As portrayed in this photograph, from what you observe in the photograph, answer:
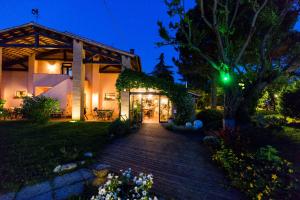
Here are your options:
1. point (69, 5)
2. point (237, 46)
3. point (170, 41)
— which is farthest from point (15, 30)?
point (69, 5)

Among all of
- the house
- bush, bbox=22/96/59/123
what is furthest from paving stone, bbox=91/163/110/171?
bush, bbox=22/96/59/123

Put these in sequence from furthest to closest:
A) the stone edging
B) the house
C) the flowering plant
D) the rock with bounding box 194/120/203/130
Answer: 1. the house
2. the rock with bounding box 194/120/203/130
3. the stone edging
4. the flowering plant

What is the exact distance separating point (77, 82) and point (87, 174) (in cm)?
1074

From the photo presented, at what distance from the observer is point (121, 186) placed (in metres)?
4.41

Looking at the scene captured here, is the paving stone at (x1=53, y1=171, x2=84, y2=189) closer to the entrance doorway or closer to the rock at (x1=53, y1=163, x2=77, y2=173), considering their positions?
the rock at (x1=53, y1=163, x2=77, y2=173)

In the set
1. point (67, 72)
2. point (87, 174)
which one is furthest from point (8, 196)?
point (67, 72)

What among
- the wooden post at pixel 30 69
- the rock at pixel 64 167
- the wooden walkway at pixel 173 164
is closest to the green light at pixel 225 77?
the wooden walkway at pixel 173 164

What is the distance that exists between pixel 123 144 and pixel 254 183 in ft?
17.1

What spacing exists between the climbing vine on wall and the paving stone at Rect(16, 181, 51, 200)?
865 centimetres

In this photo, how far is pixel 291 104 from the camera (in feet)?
40.6

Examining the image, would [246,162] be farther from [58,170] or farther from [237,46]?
[237,46]

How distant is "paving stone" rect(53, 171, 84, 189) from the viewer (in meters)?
5.30

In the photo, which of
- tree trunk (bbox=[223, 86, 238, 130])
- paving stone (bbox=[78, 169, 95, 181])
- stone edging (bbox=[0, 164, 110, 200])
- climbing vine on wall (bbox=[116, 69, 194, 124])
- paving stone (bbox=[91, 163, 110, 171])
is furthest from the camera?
climbing vine on wall (bbox=[116, 69, 194, 124])

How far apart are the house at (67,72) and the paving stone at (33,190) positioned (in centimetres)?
953
